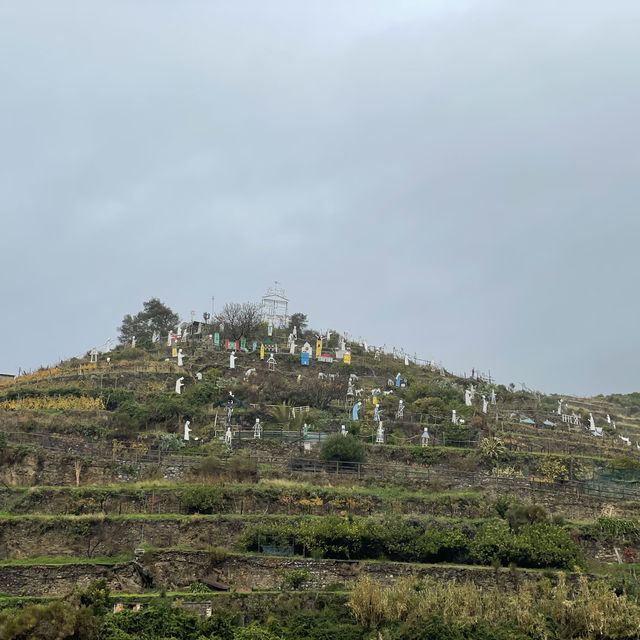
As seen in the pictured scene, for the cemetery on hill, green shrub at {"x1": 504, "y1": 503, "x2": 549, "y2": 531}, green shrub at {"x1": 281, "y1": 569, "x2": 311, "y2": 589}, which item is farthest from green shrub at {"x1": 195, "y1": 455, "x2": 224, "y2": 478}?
green shrub at {"x1": 504, "y1": 503, "x2": 549, "y2": 531}

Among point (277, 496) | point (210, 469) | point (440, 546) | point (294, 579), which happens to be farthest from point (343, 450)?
point (294, 579)

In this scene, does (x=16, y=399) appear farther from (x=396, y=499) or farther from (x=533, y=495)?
(x=533, y=495)

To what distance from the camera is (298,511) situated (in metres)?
34.4

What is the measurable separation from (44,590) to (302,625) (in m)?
8.82

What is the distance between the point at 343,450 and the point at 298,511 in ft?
17.1

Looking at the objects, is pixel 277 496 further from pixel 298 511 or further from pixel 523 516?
pixel 523 516

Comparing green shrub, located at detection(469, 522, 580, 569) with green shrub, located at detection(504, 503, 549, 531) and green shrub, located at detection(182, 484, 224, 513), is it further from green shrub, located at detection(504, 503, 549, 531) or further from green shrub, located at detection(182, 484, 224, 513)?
green shrub, located at detection(182, 484, 224, 513)

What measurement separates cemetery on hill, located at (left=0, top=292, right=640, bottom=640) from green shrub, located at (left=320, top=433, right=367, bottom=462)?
9cm

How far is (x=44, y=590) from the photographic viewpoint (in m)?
28.5

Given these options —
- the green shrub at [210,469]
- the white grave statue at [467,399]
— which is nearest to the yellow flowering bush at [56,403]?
the green shrub at [210,469]

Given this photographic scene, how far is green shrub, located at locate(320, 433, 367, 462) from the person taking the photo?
3894 cm

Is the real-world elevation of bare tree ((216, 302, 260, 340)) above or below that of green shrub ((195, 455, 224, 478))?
above

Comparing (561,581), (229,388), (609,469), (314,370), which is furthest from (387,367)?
(561,581)

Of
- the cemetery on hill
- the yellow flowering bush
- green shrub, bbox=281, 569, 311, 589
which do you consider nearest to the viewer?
the cemetery on hill
